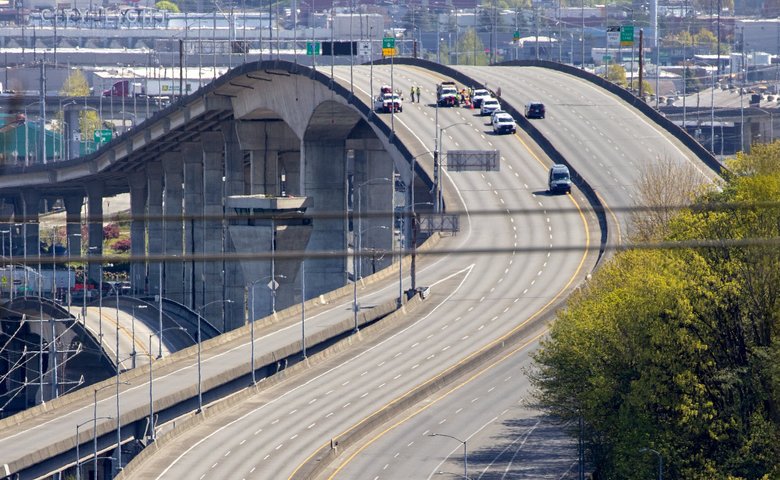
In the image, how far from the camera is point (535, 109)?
135 meters

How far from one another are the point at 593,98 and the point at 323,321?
157 ft

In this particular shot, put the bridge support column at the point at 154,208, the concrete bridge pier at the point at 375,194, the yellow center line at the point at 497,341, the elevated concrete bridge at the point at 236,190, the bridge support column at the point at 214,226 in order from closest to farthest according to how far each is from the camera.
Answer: the yellow center line at the point at 497,341 < the elevated concrete bridge at the point at 236,190 < the concrete bridge pier at the point at 375,194 < the bridge support column at the point at 214,226 < the bridge support column at the point at 154,208

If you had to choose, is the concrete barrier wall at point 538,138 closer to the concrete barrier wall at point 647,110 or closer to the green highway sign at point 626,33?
the concrete barrier wall at point 647,110

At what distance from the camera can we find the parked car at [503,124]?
130 m

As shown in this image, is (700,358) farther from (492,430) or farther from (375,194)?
(375,194)

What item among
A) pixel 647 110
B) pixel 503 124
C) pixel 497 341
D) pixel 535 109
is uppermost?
pixel 535 109

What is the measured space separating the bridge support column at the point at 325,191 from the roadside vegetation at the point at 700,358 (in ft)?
230

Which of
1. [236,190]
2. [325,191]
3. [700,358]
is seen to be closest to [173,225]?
[236,190]

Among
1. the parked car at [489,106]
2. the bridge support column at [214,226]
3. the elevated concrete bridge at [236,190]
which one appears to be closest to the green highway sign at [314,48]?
the elevated concrete bridge at [236,190]

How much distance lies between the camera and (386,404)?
8438 centimetres

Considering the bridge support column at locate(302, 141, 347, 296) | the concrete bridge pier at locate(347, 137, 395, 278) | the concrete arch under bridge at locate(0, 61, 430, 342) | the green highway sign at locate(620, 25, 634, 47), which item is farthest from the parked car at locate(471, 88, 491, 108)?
the green highway sign at locate(620, 25, 634, 47)

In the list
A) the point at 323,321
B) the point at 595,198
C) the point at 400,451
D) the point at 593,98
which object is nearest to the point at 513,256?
the point at 595,198

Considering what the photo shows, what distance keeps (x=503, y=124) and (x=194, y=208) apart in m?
52.6

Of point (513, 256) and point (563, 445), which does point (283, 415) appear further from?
point (513, 256)
